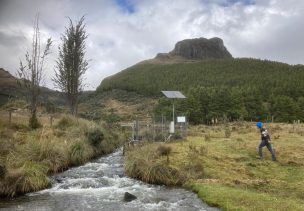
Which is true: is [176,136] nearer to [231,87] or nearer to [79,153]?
[79,153]

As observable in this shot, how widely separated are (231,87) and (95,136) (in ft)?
255

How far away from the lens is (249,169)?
17.8 meters

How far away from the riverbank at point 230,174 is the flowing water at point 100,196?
0.72 m

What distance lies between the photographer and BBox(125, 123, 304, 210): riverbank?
12438 mm

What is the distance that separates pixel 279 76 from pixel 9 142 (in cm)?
10519

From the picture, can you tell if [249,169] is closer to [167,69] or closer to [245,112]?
[245,112]

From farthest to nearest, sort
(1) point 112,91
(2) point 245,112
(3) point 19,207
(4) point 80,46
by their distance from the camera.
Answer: (1) point 112,91 < (2) point 245,112 < (4) point 80,46 < (3) point 19,207

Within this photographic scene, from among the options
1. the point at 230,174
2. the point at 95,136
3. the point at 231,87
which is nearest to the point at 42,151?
the point at 95,136

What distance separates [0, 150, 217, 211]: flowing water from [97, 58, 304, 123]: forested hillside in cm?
4632

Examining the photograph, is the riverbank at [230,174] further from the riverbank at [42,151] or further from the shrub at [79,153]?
the riverbank at [42,151]

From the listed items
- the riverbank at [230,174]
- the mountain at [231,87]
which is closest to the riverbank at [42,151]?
the riverbank at [230,174]

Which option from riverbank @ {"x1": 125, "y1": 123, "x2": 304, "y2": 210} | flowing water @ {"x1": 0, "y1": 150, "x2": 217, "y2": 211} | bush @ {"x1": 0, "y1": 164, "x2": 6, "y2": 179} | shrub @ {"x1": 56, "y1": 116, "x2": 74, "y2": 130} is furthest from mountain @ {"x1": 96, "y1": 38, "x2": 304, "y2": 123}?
bush @ {"x1": 0, "y1": 164, "x2": 6, "y2": 179}

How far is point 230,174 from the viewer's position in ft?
54.9

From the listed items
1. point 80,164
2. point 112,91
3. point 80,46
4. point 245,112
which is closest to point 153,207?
point 80,164
